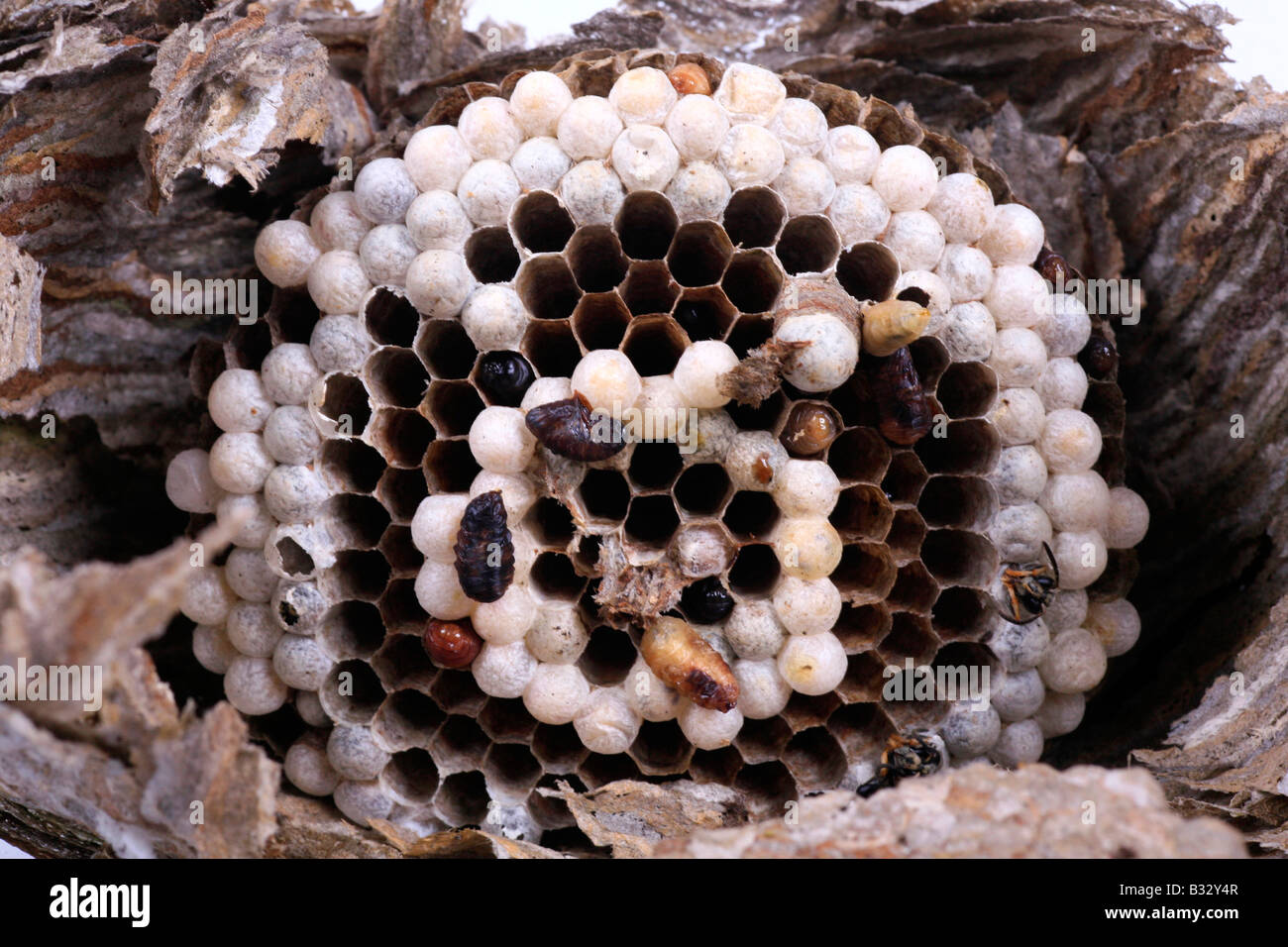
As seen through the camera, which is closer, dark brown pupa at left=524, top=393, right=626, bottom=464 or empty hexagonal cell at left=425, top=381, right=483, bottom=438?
dark brown pupa at left=524, top=393, right=626, bottom=464

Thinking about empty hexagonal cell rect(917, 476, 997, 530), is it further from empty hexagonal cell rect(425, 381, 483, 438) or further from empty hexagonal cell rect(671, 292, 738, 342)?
empty hexagonal cell rect(425, 381, 483, 438)

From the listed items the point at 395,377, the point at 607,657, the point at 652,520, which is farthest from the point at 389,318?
the point at 607,657

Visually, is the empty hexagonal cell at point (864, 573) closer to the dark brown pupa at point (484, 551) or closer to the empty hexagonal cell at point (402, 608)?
the dark brown pupa at point (484, 551)

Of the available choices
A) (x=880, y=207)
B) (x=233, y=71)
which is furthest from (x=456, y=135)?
(x=880, y=207)

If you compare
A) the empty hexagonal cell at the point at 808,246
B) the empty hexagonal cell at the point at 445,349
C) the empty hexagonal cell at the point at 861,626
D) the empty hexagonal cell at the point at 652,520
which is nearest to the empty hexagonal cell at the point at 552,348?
the empty hexagonal cell at the point at 445,349

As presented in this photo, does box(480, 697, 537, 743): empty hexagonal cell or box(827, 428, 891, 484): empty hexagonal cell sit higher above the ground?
box(827, 428, 891, 484): empty hexagonal cell

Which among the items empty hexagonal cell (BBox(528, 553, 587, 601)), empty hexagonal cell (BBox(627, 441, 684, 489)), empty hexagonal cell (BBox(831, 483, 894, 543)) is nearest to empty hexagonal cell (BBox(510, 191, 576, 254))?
empty hexagonal cell (BBox(627, 441, 684, 489))
